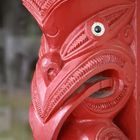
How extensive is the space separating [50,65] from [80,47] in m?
0.06

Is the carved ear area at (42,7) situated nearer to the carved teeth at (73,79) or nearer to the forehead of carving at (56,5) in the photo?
the forehead of carving at (56,5)

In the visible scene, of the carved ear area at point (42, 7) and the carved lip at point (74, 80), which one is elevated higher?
the carved ear area at point (42, 7)

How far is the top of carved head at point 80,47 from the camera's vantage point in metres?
0.69

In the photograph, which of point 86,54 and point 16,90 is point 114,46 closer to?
point 86,54

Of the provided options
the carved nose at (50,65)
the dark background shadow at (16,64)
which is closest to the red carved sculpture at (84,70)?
the carved nose at (50,65)

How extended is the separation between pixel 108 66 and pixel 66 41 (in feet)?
0.29

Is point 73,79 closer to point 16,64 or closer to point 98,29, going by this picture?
point 98,29

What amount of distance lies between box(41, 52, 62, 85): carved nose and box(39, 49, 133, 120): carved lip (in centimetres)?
2

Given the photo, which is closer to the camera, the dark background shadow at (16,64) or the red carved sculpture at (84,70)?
the red carved sculpture at (84,70)

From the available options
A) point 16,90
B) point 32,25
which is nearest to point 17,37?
point 32,25

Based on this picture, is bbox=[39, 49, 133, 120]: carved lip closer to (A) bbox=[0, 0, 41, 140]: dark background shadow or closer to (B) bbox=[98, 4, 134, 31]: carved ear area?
(B) bbox=[98, 4, 134, 31]: carved ear area

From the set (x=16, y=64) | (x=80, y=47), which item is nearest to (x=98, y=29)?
(x=80, y=47)

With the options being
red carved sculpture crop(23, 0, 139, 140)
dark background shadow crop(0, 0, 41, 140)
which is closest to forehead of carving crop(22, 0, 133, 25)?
red carved sculpture crop(23, 0, 139, 140)

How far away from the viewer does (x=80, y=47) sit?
27.7 inches
